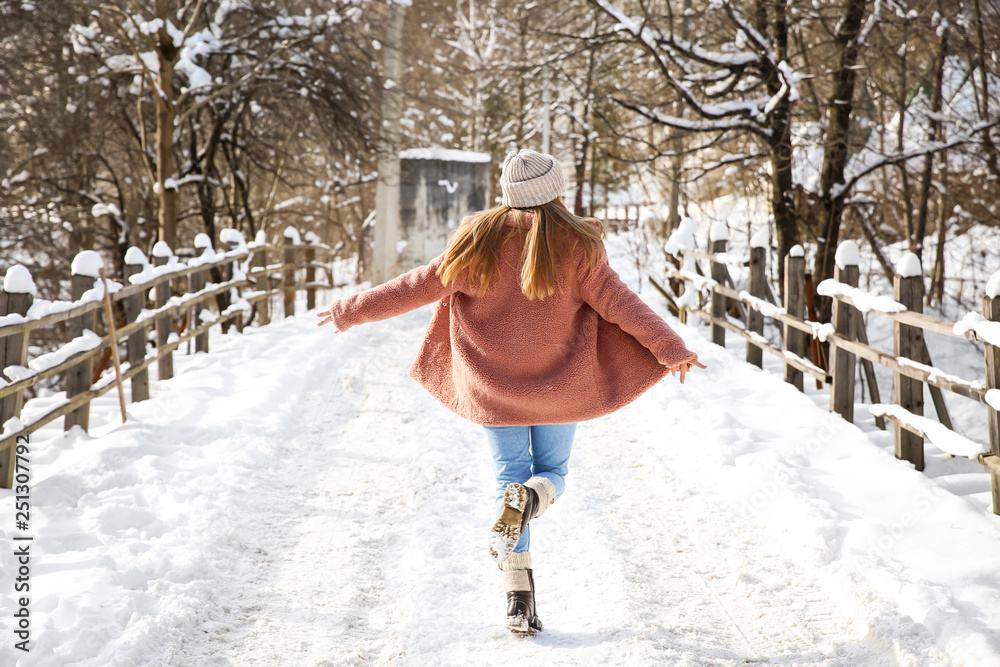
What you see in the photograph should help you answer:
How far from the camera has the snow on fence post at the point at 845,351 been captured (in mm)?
5480

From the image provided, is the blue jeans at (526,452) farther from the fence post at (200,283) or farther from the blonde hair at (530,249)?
the fence post at (200,283)

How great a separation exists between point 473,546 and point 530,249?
157cm

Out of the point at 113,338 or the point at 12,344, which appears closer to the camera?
the point at 12,344

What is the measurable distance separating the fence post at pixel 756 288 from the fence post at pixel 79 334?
540 centimetres

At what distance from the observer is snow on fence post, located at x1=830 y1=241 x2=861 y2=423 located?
5.48 meters

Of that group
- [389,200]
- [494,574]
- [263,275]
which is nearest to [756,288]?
[494,574]

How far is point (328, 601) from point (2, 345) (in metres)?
2.43

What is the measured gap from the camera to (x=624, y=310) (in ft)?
9.47

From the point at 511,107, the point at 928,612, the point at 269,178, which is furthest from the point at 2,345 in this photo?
the point at 511,107

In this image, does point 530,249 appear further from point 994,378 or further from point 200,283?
point 200,283

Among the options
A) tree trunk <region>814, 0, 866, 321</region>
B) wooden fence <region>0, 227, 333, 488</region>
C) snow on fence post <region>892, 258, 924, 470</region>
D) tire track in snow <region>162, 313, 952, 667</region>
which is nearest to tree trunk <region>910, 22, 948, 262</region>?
tree trunk <region>814, 0, 866, 321</region>

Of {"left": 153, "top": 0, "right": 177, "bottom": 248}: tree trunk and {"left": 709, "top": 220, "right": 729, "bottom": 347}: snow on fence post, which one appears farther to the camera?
{"left": 153, "top": 0, "right": 177, "bottom": 248}: tree trunk

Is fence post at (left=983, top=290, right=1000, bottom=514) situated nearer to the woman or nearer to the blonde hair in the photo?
the woman

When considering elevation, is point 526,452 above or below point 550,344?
below
